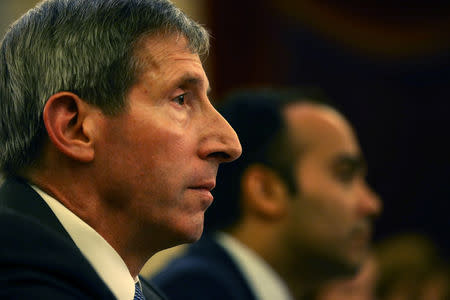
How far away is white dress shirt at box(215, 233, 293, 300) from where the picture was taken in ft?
10.3

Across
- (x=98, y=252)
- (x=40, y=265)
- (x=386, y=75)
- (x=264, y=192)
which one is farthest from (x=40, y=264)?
(x=386, y=75)

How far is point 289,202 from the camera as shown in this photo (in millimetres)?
3336

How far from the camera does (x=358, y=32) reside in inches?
263

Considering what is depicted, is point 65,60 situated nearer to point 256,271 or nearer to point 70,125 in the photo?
point 70,125

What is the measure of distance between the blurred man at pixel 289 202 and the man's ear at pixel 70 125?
1.48 metres

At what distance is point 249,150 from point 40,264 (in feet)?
6.33

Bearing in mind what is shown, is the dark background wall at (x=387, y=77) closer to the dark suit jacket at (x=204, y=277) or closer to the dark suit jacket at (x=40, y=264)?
the dark suit jacket at (x=204, y=277)

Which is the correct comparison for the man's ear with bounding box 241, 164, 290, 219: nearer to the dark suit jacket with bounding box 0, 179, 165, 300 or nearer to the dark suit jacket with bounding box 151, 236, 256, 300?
the dark suit jacket with bounding box 151, 236, 256, 300

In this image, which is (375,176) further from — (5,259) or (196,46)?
(5,259)

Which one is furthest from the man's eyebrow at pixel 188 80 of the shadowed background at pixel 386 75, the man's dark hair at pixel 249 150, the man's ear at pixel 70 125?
the shadowed background at pixel 386 75

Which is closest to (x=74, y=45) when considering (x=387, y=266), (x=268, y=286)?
(x=268, y=286)

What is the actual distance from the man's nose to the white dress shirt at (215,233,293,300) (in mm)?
1342

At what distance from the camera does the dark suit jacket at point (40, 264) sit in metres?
1.51

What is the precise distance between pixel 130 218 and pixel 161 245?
3.7 inches
